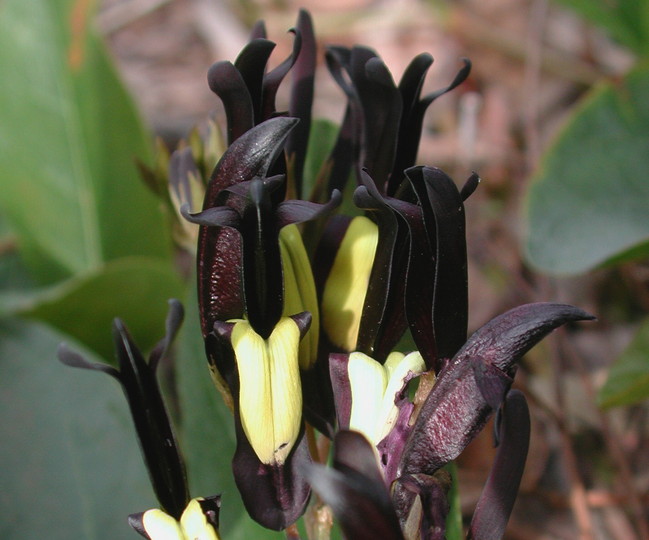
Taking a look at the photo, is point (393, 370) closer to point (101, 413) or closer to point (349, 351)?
point (349, 351)

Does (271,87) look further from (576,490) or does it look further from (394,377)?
(576,490)

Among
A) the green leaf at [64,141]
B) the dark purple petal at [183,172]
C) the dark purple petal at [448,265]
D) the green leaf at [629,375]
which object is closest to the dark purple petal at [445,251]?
the dark purple petal at [448,265]

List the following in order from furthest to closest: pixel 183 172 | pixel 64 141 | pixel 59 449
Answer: pixel 64 141 < pixel 59 449 < pixel 183 172

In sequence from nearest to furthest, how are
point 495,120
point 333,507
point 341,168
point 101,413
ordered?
point 333,507 → point 341,168 → point 101,413 → point 495,120

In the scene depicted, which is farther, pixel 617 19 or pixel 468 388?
pixel 617 19

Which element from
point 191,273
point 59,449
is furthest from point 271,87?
point 59,449

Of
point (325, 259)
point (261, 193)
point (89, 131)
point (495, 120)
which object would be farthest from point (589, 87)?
point (261, 193)

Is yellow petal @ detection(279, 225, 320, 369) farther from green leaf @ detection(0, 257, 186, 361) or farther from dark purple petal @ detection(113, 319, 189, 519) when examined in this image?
green leaf @ detection(0, 257, 186, 361)
